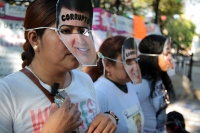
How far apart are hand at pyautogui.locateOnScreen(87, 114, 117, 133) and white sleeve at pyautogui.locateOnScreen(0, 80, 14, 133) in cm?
40

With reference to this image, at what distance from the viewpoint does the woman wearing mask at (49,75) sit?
47.6 inches

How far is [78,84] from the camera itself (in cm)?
159

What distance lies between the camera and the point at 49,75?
140 centimetres

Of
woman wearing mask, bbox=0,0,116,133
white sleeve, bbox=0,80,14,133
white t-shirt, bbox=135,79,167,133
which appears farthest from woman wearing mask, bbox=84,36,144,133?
white sleeve, bbox=0,80,14,133

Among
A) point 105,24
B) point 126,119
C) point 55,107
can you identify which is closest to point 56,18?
point 55,107

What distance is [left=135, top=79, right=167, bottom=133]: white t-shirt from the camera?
276 centimetres

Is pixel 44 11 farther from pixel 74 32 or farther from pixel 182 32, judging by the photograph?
pixel 182 32

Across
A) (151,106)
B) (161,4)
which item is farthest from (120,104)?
(161,4)

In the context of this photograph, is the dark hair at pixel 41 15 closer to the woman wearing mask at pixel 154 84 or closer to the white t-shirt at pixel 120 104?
the white t-shirt at pixel 120 104

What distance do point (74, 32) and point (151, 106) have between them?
1.74 metres

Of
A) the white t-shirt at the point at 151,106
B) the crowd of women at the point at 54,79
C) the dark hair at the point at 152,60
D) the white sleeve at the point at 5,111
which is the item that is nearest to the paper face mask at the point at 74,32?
the crowd of women at the point at 54,79

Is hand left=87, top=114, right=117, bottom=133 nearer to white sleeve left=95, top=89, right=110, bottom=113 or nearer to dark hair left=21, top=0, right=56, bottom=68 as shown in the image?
dark hair left=21, top=0, right=56, bottom=68

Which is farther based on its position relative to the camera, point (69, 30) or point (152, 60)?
point (152, 60)

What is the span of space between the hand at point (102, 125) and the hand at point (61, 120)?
0.16 metres
